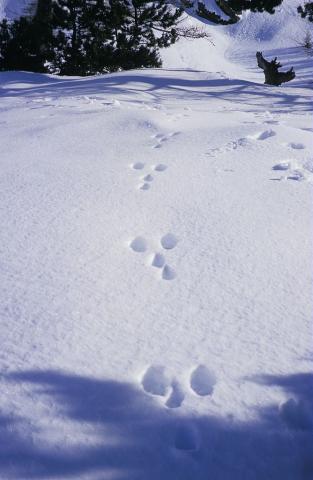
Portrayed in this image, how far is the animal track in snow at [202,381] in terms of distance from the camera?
4.81 feet

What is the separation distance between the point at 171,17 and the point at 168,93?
7.46m

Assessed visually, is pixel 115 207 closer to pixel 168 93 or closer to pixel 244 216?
pixel 244 216

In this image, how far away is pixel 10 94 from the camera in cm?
716

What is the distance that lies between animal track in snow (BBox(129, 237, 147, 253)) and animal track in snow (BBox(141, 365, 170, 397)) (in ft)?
2.96

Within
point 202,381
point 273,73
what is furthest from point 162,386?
point 273,73

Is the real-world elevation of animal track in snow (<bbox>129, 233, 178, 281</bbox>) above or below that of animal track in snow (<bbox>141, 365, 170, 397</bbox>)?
above

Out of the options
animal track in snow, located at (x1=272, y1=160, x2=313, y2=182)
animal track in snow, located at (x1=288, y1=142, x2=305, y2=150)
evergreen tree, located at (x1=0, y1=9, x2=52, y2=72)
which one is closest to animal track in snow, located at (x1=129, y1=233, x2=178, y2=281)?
animal track in snow, located at (x1=272, y1=160, x2=313, y2=182)

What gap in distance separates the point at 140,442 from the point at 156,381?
0.26 m

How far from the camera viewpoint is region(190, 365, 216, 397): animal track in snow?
4.81ft

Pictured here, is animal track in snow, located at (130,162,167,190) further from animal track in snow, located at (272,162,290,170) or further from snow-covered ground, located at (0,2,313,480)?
animal track in snow, located at (272,162,290,170)

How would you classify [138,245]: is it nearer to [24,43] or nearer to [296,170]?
[296,170]

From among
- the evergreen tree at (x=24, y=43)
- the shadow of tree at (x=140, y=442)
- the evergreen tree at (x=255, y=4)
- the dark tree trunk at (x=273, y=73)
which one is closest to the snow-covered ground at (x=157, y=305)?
the shadow of tree at (x=140, y=442)

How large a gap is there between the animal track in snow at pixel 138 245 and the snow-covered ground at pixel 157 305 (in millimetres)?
12

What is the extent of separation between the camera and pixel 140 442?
1.29m
